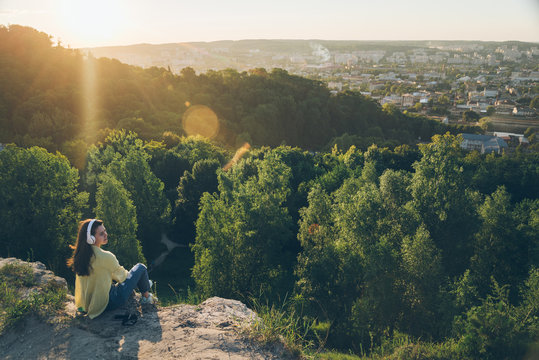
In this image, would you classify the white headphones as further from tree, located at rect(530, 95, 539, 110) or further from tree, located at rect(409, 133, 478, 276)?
tree, located at rect(530, 95, 539, 110)

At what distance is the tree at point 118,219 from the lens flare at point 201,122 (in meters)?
38.7

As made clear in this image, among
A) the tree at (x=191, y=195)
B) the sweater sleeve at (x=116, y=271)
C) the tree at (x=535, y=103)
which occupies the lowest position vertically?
the tree at (x=191, y=195)

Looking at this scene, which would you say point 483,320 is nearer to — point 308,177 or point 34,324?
point 34,324

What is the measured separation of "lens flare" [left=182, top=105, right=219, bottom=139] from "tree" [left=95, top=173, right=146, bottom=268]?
127ft

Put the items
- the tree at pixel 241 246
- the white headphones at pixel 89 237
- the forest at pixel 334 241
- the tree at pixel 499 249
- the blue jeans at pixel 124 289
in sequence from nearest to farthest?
1. the white headphones at pixel 89 237
2. the blue jeans at pixel 124 289
3. the forest at pixel 334 241
4. the tree at pixel 241 246
5. the tree at pixel 499 249

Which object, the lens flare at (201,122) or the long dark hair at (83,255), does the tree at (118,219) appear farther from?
the lens flare at (201,122)

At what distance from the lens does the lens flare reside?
59.5m

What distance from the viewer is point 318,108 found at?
81500mm

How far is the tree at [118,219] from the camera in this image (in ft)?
60.6

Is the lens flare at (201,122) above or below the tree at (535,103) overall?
below

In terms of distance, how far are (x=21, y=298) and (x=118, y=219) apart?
10811 mm

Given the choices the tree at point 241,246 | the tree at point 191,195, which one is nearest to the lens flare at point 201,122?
the tree at point 191,195

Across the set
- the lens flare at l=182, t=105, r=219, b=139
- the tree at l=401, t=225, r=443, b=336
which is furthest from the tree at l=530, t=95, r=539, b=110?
the tree at l=401, t=225, r=443, b=336

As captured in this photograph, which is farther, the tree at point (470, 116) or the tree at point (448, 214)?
the tree at point (470, 116)
